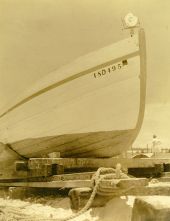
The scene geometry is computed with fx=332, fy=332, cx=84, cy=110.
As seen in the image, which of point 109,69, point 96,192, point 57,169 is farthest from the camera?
→ point 109,69

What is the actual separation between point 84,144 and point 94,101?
2.18ft

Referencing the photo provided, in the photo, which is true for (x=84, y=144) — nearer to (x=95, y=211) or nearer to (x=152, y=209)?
(x=95, y=211)

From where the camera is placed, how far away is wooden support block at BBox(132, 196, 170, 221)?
2.31 m

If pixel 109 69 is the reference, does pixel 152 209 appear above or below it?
below

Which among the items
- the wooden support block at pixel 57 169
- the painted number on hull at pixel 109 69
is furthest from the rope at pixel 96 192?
the painted number on hull at pixel 109 69

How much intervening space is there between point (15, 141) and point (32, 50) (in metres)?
1.54

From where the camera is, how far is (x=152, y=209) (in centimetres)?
234

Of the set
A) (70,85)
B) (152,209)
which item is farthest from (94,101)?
(152,209)

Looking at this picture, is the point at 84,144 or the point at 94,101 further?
the point at 84,144

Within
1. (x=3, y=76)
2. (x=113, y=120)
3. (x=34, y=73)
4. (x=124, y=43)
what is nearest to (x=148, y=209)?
(x=113, y=120)

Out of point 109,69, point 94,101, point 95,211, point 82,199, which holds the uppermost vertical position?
point 109,69

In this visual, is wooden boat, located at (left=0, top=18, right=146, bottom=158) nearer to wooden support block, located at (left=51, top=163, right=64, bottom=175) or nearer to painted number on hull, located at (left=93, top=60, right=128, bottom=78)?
painted number on hull, located at (left=93, top=60, right=128, bottom=78)

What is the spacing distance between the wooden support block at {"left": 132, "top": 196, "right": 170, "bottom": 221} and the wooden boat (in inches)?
85.4

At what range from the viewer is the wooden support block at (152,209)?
2.31 m
